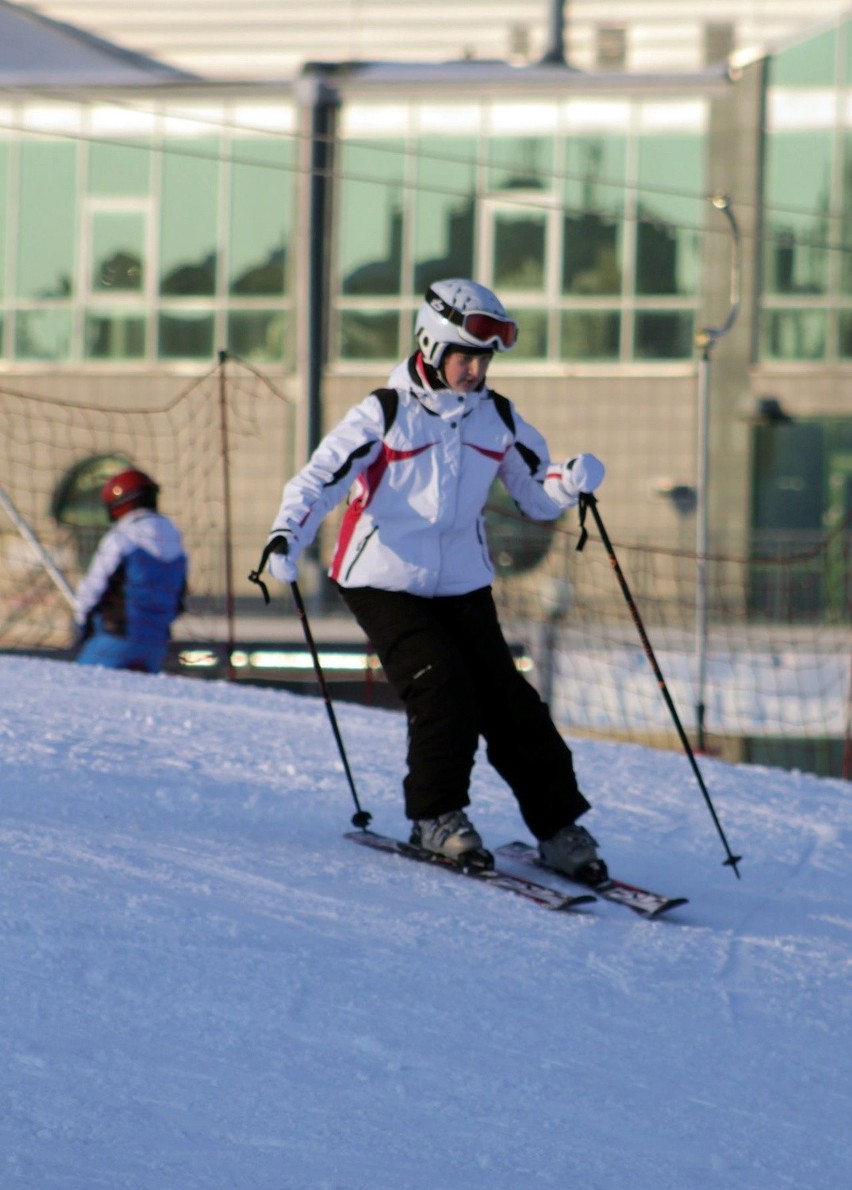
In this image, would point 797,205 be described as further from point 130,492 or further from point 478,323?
point 478,323

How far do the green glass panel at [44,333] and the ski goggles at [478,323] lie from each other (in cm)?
1653

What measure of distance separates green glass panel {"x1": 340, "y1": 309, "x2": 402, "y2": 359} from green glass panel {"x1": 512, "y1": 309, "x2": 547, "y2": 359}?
4.34 feet

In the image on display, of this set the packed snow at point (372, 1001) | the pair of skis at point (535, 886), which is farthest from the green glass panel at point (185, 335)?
the pair of skis at point (535, 886)

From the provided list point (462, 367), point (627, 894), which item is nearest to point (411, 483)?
point (462, 367)

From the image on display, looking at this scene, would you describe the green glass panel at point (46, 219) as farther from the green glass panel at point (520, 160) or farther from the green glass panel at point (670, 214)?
the green glass panel at point (670, 214)

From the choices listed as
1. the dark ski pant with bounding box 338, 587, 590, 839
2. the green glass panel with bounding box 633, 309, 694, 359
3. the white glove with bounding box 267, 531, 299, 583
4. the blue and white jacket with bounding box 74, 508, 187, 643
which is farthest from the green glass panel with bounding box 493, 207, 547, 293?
the white glove with bounding box 267, 531, 299, 583

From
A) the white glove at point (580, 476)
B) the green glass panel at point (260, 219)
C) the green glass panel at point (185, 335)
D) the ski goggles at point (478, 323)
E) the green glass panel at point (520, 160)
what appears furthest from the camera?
the green glass panel at point (185, 335)

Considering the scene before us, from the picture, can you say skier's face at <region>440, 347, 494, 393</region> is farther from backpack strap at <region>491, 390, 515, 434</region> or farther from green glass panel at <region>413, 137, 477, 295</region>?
green glass panel at <region>413, 137, 477, 295</region>

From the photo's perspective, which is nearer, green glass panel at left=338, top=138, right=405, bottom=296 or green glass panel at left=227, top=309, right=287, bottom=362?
green glass panel at left=338, top=138, right=405, bottom=296

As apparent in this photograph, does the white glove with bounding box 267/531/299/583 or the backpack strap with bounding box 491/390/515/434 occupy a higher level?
the backpack strap with bounding box 491/390/515/434

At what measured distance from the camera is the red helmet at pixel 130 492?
816 centimetres

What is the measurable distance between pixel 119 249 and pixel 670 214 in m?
6.31

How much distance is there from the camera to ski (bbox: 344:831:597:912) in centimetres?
449

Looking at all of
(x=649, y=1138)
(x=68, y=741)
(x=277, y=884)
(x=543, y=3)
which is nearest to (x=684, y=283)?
(x=543, y=3)
